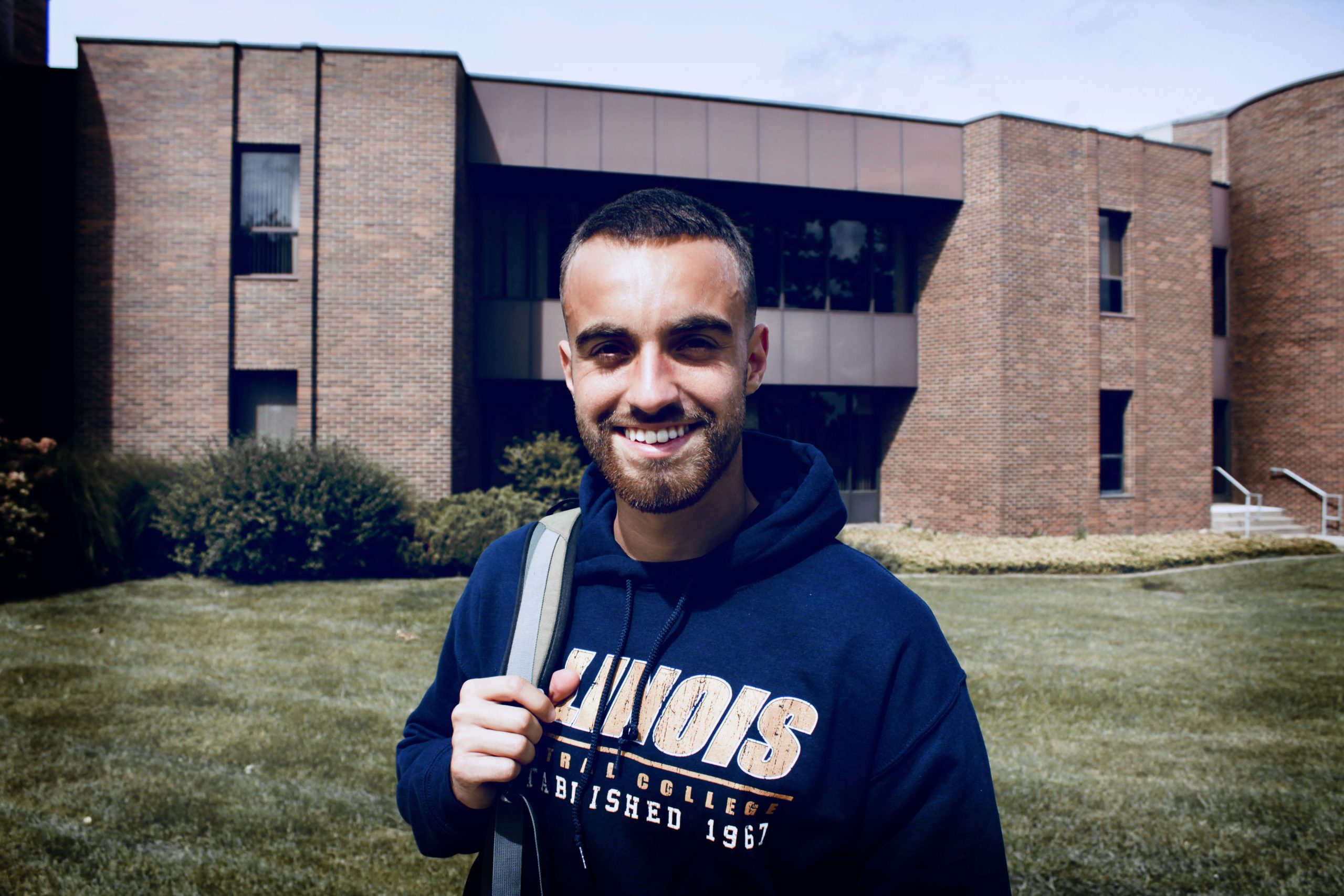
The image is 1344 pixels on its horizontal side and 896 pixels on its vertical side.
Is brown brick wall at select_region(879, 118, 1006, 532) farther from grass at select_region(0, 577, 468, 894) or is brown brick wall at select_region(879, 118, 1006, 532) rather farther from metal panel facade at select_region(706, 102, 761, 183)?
grass at select_region(0, 577, 468, 894)

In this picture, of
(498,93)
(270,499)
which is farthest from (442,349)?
(498,93)

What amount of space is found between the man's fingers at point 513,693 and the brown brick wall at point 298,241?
45.9 feet

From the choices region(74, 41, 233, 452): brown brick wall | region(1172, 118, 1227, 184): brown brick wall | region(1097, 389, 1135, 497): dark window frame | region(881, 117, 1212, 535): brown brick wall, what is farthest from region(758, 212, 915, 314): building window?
region(1172, 118, 1227, 184): brown brick wall

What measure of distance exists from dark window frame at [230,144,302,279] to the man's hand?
14.8 meters

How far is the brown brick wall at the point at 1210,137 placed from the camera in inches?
929

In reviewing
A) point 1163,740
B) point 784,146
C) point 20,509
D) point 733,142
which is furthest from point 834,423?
point 20,509

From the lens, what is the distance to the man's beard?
1669 mm

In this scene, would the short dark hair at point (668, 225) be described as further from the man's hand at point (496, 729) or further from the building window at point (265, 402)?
the building window at point (265, 402)

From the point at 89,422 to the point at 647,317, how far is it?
15.8 meters

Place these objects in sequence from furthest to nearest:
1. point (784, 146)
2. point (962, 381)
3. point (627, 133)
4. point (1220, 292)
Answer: point (1220, 292) → point (962, 381) → point (784, 146) → point (627, 133)

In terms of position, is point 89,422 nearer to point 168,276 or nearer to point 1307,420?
point 168,276

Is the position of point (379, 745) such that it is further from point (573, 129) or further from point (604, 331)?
point (573, 129)

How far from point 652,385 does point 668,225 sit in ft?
1.11

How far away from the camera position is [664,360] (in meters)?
1.68
